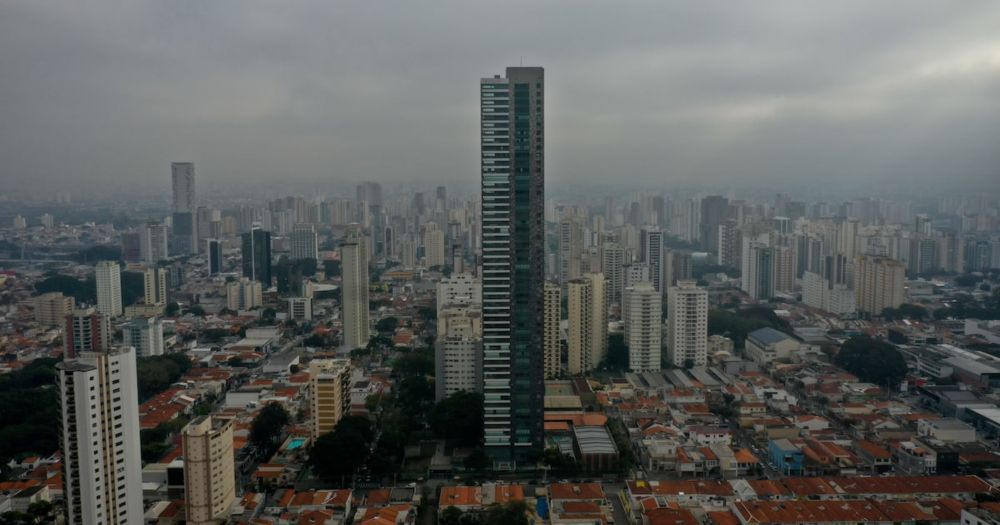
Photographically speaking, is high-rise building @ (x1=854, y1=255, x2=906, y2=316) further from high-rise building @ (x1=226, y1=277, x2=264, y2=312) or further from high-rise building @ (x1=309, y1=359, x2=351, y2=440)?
high-rise building @ (x1=226, y1=277, x2=264, y2=312)

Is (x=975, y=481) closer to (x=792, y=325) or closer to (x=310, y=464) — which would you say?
(x=310, y=464)

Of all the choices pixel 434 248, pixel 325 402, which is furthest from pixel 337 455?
pixel 434 248

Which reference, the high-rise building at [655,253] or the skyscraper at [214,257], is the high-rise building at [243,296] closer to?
the skyscraper at [214,257]

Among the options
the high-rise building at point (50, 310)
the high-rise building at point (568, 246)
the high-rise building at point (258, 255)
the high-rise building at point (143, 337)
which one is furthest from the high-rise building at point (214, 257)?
the high-rise building at point (568, 246)

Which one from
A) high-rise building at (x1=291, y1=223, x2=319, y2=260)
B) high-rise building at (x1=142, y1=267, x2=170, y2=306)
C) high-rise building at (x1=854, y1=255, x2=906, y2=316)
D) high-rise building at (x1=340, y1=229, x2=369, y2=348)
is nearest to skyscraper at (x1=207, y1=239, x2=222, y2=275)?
high-rise building at (x1=291, y1=223, x2=319, y2=260)

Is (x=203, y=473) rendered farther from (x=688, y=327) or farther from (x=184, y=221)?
(x=184, y=221)

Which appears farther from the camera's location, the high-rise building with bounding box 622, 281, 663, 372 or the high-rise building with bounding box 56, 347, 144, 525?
the high-rise building with bounding box 622, 281, 663, 372

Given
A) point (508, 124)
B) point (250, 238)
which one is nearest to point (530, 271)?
point (508, 124)
